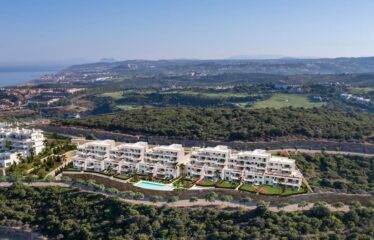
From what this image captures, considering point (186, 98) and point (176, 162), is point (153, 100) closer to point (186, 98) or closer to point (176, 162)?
point (186, 98)

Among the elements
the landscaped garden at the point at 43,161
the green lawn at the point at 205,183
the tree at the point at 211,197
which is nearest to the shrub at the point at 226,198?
the tree at the point at 211,197

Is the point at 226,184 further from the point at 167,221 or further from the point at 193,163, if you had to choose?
the point at 167,221

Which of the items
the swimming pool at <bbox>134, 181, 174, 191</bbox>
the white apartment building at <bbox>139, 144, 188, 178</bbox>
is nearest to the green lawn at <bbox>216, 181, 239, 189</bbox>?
the swimming pool at <bbox>134, 181, 174, 191</bbox>

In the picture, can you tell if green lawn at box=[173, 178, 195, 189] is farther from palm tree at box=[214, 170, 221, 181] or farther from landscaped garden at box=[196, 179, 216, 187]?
palm tree at box=[214, 170, 221, 181]

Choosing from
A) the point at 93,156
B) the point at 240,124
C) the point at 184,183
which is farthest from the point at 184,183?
the point at 240,124

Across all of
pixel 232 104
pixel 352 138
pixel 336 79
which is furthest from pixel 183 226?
pixel 336 79
